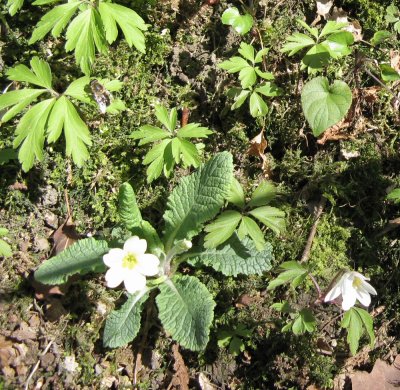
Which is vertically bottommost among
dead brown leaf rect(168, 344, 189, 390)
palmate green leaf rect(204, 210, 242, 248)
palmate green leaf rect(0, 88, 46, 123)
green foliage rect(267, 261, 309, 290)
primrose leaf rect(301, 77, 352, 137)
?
dead brown leaf rect(168, 344, 189, 390)

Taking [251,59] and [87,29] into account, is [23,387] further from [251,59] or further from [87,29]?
[251,59]

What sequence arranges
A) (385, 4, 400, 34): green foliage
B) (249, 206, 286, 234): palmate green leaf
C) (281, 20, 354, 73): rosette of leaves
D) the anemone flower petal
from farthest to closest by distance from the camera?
(385, 4, 400, 34): green foliage < (281, 20, 354, 73): rosette of leaves < (249, 206, 286, 234): palmate green leaf < the anemone flower petal

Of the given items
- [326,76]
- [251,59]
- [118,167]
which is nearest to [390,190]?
[326,76]

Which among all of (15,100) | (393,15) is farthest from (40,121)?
(393,15)

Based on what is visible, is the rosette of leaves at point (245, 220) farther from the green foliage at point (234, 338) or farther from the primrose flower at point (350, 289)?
the green foliage at point (234, 338)

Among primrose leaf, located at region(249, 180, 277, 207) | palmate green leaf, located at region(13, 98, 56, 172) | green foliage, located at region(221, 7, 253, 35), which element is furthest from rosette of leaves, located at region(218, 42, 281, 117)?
palmate green leaf, located at region(13, 98, 56, 172)

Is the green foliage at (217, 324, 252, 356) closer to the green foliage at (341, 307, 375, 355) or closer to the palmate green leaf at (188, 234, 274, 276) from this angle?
the palmate green leaf at (188, 234, 274, 276)

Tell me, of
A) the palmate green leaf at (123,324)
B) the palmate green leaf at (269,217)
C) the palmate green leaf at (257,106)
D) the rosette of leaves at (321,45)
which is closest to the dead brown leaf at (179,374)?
the palmate green leaf at (123,324)
